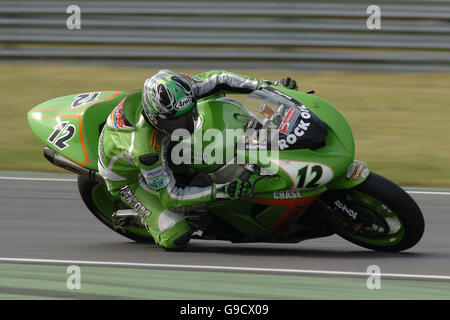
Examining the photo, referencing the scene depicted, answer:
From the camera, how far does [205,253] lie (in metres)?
5.62

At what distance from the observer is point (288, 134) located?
191 inches

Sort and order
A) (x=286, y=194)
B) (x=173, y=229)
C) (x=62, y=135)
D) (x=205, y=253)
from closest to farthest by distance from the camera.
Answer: (x=286, y=194)
(x=173, y=229)
(x=62, y=135)
(x=205, y=253)

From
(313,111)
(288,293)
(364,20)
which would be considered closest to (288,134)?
(313,111)

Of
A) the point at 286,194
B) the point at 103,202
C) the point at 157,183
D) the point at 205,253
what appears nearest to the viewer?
the point at 286,194

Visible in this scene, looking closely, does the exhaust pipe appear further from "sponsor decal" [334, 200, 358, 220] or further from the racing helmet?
"sponsor decal" [334, 200, 358, 220]

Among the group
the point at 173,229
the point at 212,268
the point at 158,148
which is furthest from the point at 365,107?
the point at 158,148

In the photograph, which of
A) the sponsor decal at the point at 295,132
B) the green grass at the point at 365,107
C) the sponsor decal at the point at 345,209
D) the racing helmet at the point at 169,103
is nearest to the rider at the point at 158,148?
the racing helmet at the point at 169,103

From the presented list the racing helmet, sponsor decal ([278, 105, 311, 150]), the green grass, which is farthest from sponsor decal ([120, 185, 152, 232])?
the green grass

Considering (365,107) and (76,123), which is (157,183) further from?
(365,107)

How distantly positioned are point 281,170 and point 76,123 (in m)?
1.57

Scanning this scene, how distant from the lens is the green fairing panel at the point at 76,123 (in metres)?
5.46

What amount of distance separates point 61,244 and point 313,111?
224 cm

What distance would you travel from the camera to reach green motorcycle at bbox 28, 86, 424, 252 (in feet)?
16.0

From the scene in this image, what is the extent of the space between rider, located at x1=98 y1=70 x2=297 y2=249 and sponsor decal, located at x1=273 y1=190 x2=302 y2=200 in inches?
9.9
